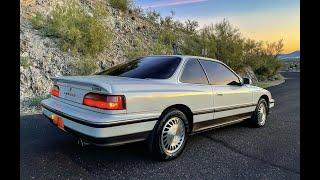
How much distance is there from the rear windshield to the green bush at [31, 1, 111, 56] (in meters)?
6.91

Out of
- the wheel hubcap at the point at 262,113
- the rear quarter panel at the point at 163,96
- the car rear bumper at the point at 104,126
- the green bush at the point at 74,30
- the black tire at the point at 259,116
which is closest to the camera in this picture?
the car rear bumper at the point at 104,126

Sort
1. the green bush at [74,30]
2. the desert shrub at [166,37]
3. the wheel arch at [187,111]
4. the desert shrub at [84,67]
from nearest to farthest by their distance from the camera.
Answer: the wheel arch at [187,111] < the desert shrub at [84,67] < the green bush at [74,30] < the desert shrub at [166,37]

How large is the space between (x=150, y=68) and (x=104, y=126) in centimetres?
136

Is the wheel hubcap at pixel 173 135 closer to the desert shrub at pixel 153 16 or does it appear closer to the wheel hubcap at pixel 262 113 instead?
the wheel hubcap at pixel 262 113

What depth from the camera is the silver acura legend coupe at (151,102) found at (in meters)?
3.31

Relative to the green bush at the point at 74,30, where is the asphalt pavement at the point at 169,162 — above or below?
below

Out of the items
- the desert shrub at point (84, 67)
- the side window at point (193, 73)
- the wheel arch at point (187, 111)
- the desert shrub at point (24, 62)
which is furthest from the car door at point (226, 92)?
A: the desert shrub at point (84, 67)

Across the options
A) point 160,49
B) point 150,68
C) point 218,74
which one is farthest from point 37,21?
point 218,74

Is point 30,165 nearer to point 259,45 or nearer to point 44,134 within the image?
point 44,134

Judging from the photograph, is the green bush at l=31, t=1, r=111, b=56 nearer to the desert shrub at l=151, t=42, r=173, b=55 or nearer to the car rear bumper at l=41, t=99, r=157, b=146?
the desert shrub at l=151, t=42, r=173, b=55

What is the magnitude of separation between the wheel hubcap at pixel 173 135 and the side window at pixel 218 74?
1071mm

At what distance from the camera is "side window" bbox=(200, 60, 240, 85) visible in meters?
4.79

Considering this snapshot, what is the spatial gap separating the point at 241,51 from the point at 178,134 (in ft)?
48.6

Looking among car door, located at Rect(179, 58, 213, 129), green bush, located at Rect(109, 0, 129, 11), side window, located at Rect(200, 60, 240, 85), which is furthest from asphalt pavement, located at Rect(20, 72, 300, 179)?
green bush, located at Rect(109, 0, 129, 11)
